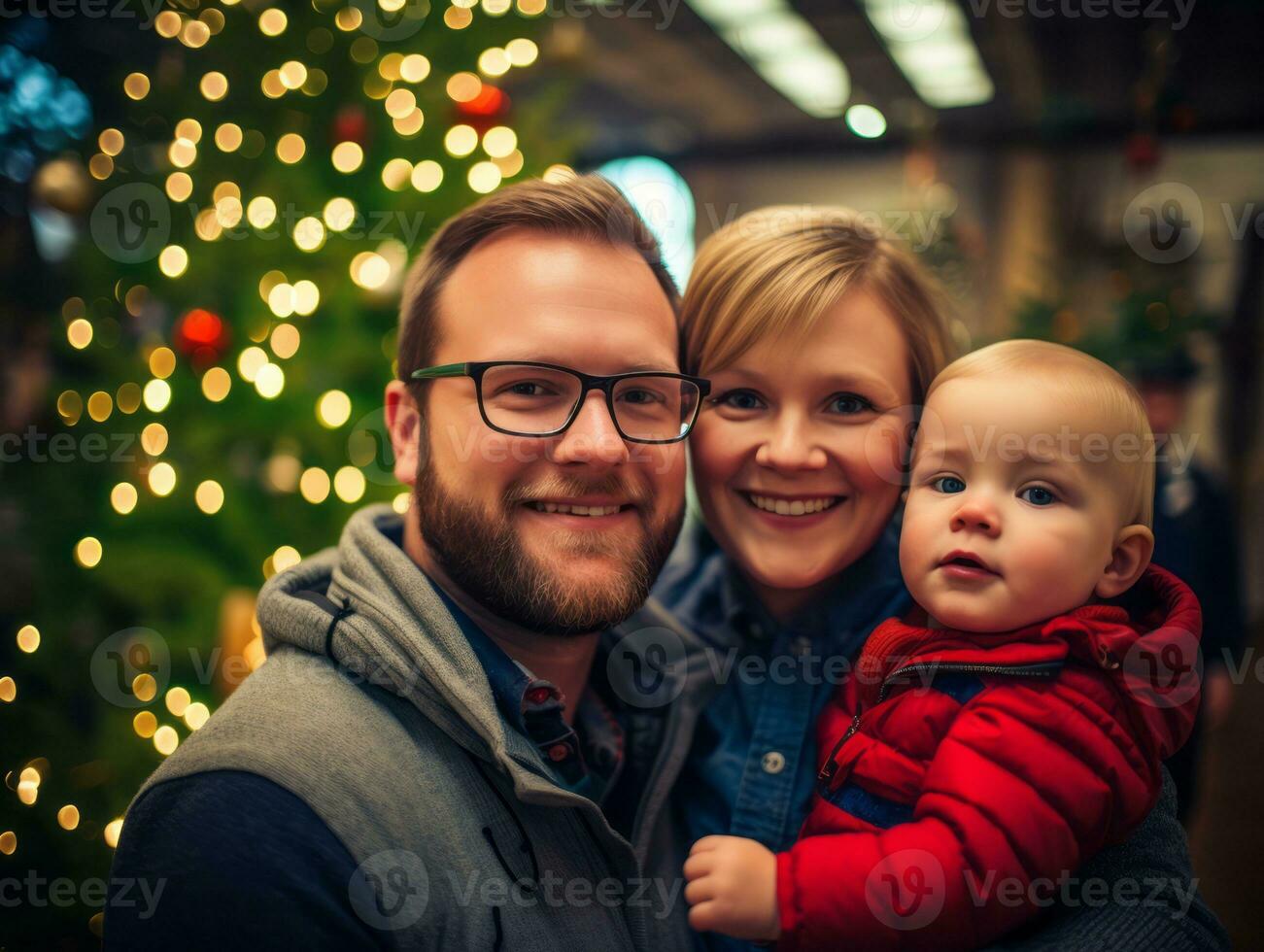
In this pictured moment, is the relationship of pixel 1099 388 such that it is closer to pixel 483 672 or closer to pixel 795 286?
pixel 795 286

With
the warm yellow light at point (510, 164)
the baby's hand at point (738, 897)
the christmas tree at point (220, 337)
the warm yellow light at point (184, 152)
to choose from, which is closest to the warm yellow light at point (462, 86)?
the christmas tree at point (220, 337)

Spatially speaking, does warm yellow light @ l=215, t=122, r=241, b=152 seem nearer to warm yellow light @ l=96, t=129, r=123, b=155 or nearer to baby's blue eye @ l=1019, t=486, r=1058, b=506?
warm yellow light @ l=96, t=129, r=123, b=155

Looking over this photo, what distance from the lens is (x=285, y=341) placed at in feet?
7.46

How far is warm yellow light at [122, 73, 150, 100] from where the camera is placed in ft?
7.42

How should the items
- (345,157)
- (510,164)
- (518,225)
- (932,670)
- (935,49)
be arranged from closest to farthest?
(932,670), (518,225), (345,157), (510,164), (935,49)

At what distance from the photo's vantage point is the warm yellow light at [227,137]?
89.2 inches

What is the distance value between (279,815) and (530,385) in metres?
0.62

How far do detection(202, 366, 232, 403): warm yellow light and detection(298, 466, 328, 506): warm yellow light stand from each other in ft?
0.93

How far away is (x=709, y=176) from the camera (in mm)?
7656

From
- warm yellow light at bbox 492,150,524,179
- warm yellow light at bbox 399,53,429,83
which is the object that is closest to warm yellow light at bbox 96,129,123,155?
warm yellow light at bbox 399,53,429,83

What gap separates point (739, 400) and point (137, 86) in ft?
6.34

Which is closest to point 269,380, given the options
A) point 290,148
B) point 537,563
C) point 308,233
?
point 308,233

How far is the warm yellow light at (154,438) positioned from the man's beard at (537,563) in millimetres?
1325

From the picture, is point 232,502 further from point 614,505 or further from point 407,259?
point 614,505
